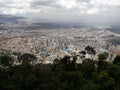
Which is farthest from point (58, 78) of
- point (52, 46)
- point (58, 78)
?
point (52, 46)

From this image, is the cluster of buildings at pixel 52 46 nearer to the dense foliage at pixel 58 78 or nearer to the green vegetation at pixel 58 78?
the green vegetation at pixel 58 78

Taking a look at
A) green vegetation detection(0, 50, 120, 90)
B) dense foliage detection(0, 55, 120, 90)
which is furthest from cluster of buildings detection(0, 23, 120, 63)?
dense foliage detection(0, 55, 120, 90)

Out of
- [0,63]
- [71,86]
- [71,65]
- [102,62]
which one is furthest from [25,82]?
[0,63]

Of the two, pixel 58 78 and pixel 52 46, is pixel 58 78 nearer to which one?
pixel 58 78

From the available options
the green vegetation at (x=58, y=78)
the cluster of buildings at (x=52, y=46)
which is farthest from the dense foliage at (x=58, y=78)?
the cluster of buildings at (x=52, y=46)

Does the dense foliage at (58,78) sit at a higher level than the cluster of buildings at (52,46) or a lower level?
higher

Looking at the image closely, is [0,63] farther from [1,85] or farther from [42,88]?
[42,88]

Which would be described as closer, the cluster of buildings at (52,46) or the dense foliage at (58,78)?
the dense foliage at (58,78)

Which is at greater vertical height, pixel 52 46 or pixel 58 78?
pixel 58 78
